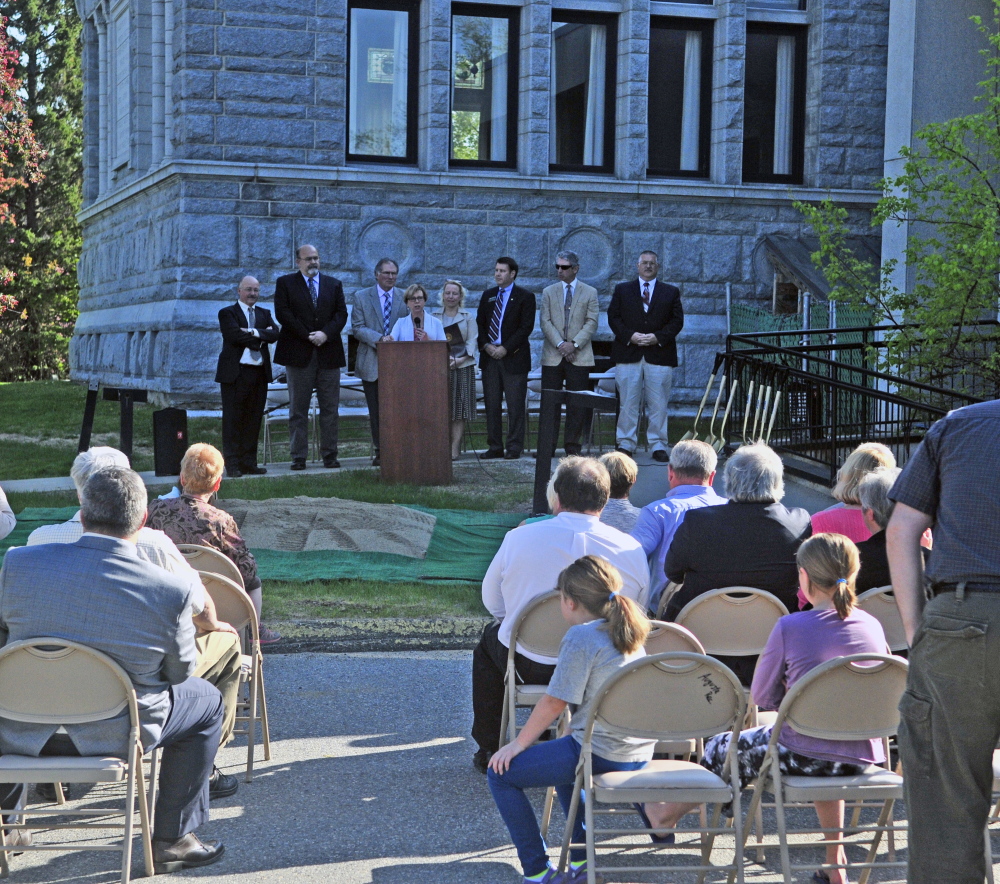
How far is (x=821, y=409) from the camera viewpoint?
12.6 metres

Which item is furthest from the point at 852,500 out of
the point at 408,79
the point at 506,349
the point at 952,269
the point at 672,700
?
the point at 408,79

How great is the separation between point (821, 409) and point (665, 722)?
29.6 feet

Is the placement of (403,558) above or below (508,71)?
below

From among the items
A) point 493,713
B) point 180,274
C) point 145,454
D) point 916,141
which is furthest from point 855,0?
point 493,713

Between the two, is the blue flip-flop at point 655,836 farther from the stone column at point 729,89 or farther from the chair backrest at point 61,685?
the stone column at point 729,89

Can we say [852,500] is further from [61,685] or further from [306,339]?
[306,339]

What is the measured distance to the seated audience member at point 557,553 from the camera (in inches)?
199

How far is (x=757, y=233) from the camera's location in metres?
19.2

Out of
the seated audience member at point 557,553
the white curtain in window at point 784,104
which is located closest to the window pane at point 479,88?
the white curtain in window at point 784,104

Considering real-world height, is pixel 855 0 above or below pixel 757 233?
above

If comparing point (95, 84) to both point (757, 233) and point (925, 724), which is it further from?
point (925, 724)

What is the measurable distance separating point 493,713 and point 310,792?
0.79 metres

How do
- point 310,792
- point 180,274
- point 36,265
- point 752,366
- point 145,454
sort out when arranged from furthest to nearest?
1. point 36,265
2. point 180,274
3. point 145,454
4. point 752,366
5. point 310,792

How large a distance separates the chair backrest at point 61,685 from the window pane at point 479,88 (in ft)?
50.8
